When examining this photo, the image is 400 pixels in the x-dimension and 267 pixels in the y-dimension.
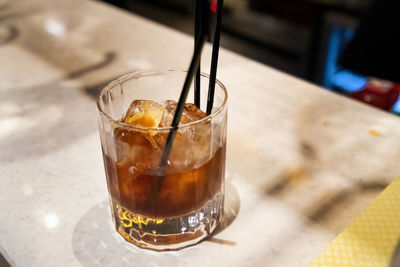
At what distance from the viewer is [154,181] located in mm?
602

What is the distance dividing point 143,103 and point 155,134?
Result: 0.11m

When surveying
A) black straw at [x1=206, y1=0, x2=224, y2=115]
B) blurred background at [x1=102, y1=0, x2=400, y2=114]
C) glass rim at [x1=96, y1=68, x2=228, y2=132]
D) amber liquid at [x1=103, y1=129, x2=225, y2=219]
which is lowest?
blurred background at [x1=102, y1=0, x2=400, y2=114]

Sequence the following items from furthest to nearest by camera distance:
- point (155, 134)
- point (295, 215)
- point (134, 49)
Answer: point (134, 49) < point (295, 215) < point (155, 134)

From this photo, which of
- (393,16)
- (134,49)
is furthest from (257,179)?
(393,16)

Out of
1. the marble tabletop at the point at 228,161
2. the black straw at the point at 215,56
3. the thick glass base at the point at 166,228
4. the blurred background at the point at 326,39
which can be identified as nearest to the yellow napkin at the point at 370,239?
the marble tabletop at the point at 228,161

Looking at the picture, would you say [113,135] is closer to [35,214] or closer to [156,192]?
[156,192]

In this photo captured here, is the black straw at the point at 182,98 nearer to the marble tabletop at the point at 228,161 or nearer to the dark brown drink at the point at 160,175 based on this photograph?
the dark brown drink at the point at 160,175

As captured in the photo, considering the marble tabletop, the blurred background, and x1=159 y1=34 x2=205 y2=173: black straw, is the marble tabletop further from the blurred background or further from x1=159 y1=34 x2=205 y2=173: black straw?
the blurred background

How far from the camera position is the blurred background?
194 cm

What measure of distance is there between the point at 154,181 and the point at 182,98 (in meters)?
0.14

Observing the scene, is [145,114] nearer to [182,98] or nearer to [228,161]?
[182,98]

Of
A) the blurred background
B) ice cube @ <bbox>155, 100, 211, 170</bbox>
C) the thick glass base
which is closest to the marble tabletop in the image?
the thick glass base

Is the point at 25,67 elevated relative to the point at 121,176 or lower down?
lower down

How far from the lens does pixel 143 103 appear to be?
67cm
